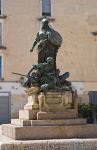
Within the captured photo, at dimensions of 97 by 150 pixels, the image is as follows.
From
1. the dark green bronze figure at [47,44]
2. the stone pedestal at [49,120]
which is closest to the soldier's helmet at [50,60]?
the dark green bronze figure at [47,44]

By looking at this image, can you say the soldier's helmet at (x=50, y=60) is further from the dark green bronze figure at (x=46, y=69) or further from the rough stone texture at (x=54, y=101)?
the rough stone texture at (x=54, y=101)

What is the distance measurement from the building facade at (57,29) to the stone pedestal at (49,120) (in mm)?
Result: 19333

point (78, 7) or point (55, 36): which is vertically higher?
point (78, 7)

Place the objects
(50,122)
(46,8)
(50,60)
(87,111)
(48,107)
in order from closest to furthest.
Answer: (50,122), (48,107), (50,60), (87,111), (46,8)

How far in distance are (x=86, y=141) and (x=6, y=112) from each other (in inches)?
848

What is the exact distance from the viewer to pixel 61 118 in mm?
13711

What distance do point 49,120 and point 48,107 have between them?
1.92 feet

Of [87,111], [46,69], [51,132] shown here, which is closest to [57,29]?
[87,111]

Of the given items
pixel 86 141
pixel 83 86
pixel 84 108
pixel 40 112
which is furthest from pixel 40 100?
pixel 83 86

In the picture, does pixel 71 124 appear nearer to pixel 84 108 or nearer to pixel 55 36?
pixel 55 36

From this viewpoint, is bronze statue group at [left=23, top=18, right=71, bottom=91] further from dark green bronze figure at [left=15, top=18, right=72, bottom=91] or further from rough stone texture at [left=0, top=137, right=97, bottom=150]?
rough stone texture at [left=0, top=137, right=97, bottom=150]

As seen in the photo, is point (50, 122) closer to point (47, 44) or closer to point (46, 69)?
point (46, 69)

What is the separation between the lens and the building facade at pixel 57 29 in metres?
33.8

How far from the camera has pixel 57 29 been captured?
115ft
